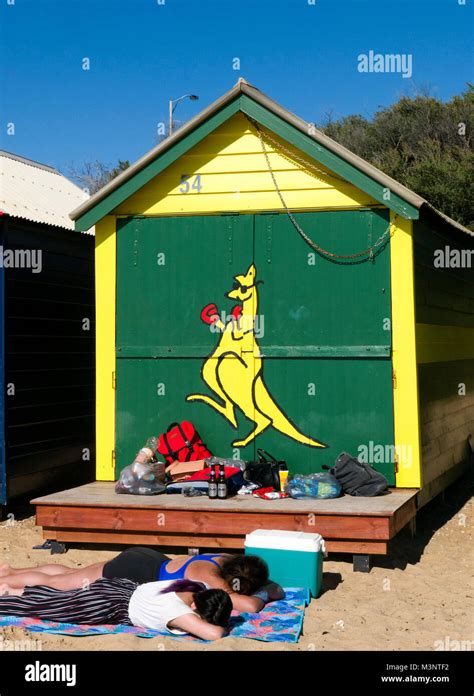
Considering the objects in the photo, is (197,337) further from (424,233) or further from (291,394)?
(424,233)

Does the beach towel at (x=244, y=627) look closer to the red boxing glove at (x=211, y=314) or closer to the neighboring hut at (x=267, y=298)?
the neighboring hut at (x=267, y=298)

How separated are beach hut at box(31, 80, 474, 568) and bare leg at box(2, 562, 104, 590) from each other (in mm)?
1668

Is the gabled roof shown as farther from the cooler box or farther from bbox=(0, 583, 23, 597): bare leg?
bbox=(0, 583, 23, 597): bare leg

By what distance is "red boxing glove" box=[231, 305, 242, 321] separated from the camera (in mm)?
9016

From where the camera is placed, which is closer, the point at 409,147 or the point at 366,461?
the point at 366,461

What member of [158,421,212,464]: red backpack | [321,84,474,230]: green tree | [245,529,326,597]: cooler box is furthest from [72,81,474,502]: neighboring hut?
[321,84,474,230]: green tree

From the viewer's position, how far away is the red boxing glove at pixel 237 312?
902cm

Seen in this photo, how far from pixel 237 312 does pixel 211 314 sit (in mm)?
282

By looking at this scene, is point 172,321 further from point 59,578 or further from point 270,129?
point 59,578

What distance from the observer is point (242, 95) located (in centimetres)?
874

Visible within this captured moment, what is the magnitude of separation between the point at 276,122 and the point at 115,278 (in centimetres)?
237

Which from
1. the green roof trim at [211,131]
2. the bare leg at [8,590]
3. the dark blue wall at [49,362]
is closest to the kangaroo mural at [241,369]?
the green roof trim at [211,131]

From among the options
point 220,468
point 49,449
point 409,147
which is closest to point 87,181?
point 409,147

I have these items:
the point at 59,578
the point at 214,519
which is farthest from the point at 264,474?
the point at 59,578
